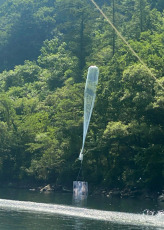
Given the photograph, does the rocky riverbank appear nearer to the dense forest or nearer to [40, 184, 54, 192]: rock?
[40, 184, 54, 192]: rock

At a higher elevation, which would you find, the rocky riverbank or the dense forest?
the dense forest

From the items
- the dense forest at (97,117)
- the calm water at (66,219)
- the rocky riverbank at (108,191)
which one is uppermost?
the dense forest at (97,117)

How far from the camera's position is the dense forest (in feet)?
193

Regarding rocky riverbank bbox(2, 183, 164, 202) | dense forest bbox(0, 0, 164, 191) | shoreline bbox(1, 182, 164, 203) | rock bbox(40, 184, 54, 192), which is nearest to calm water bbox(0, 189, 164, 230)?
rocky riverbank bbox(2, 183, 164, 202)

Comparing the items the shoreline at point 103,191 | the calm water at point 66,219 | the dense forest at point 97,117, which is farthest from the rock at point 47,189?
the calm water at point 66,219

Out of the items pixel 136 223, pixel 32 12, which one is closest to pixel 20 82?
pixel 32 12

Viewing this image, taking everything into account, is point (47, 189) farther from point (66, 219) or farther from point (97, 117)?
point (66, 219)

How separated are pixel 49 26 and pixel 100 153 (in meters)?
93.7

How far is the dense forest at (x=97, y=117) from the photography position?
5891 cm

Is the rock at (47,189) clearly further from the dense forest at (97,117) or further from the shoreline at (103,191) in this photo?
the dense forest at (97,117)

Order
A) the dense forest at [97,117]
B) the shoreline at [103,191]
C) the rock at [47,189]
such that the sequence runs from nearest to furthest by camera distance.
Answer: the shoreline at [103,191], the dense forest at [97,117], the rock at [47,189]

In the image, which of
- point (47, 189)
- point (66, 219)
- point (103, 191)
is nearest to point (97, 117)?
point (103, 191)

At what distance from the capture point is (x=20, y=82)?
342ft

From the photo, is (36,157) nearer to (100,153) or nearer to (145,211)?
(100,153)
